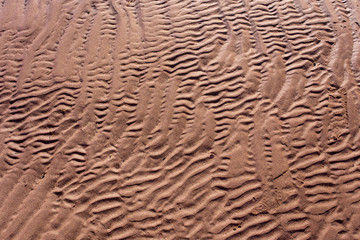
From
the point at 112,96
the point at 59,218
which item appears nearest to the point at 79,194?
the point at 59,218

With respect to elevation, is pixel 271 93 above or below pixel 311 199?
above

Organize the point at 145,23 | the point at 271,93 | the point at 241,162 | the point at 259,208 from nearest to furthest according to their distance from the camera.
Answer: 1. the point at 259,208
2. the point at 241,162
3. the point at 271,93
4. the point at 145,23

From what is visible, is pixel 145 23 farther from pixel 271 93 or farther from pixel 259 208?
pixel 259 208

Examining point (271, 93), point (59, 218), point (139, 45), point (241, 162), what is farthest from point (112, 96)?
point (271, 93)

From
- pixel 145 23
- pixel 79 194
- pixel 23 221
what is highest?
pixel 145 23

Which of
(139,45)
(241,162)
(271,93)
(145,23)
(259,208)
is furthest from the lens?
(145,23)

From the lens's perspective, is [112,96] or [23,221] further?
[112,96]

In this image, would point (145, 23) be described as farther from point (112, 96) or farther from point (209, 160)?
point (209, 160)
